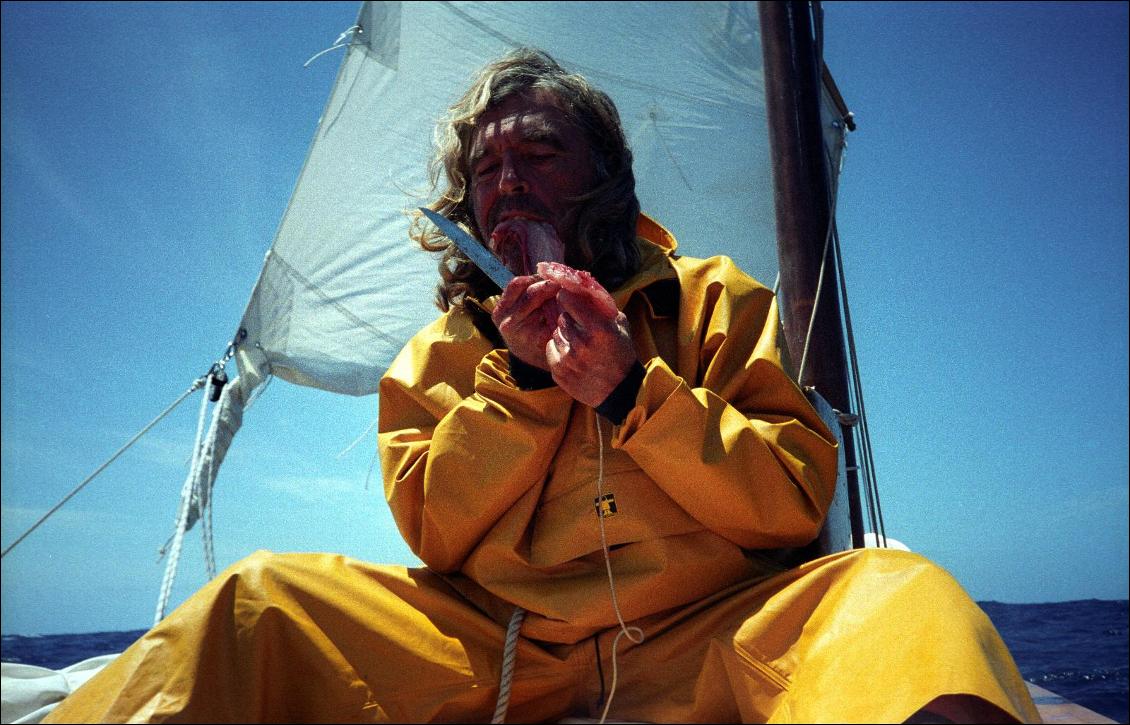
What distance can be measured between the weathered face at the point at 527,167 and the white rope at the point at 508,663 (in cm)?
86

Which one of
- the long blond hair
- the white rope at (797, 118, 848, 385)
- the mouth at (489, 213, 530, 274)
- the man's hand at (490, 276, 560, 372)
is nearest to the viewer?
the man's hand at (490, 276, 560, 372)

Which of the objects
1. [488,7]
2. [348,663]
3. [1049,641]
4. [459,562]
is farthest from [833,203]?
[1049,641]

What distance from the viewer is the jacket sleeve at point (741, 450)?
1.20 meters

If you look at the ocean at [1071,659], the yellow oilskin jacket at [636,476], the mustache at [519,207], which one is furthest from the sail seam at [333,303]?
the yellow oilskin jacket at [636,476]

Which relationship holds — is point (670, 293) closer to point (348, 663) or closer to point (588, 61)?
point (348, 663)

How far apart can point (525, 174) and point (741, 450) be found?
892mm

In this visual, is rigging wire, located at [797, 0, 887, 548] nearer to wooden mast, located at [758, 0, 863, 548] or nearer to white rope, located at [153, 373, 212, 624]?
wooden mast, located at [758, 0, 863, 548]

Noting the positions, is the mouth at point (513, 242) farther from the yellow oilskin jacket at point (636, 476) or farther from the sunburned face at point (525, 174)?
the yellow oilskin jacket at point (636, 476)

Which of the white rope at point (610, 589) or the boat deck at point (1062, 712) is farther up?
the white rope at point (610, 589)

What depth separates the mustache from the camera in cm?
171

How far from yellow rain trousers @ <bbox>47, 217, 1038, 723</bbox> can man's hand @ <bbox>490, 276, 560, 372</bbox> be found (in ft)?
0.25

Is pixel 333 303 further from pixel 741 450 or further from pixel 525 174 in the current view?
pixel 741 450

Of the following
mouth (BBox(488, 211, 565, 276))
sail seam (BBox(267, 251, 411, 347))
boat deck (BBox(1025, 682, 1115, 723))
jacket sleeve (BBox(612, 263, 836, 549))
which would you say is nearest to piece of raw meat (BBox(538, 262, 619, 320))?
jacket sleeve (BBox(612, 263, 836, 549))

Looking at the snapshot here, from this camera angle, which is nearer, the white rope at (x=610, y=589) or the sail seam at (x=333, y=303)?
the white rope at (x=610, y=589)
